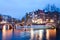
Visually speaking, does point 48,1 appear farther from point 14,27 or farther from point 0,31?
point 0,31

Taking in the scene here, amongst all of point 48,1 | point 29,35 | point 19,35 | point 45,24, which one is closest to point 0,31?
point 19,35

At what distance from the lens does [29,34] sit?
209cm

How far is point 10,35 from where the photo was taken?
2.11 meters

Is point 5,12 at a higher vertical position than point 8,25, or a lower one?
higher

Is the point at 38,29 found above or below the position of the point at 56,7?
below

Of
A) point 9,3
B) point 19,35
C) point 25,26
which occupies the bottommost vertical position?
point 19,35

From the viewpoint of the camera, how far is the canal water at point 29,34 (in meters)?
2.09

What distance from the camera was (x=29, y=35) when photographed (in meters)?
2.09

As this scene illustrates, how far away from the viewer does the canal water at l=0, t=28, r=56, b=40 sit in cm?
209

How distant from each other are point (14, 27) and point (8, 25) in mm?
90

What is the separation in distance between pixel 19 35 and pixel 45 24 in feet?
1.33

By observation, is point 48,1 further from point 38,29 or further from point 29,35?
point 29,35

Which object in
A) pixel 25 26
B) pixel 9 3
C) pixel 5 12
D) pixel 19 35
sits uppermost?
pixel 9 3

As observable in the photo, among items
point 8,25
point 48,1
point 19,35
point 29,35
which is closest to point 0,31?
point 8,25
